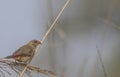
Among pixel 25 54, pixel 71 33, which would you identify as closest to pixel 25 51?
pixel 25 54

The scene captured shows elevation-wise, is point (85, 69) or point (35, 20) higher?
point (35, 20)

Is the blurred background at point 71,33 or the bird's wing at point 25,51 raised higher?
the bird's wing at point 25,51

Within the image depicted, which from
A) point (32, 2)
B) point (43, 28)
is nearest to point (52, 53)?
point (43, 28)

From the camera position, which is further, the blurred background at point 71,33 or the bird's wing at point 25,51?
the blurred background at point 71,33

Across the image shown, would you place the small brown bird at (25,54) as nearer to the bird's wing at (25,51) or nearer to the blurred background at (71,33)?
the bird's wing at (25,51)

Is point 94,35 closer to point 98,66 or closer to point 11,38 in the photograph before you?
point 98,66

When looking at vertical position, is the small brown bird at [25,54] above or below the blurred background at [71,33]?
above

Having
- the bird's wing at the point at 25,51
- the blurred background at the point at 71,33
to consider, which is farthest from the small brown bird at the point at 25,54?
the blurred background at the point at 71,33

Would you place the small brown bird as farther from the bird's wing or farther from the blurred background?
the blurred background
